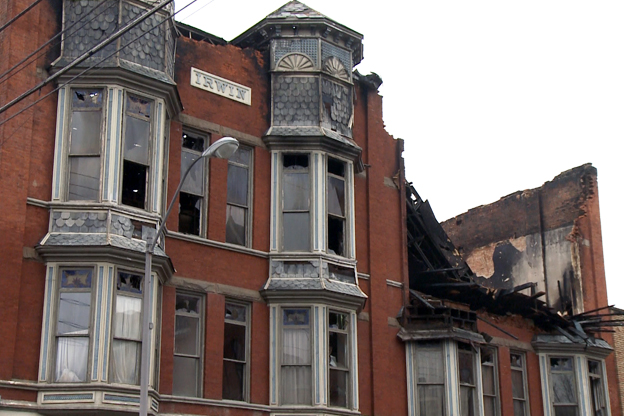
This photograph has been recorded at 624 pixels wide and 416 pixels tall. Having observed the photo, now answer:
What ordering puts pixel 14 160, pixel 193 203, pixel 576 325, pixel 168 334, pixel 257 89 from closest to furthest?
pixel 14 160 → pixel 168 334 → pixel 193 203 → pixel 257 89 → pixel 576 325

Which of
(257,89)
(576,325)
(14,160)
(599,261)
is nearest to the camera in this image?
(14,160)

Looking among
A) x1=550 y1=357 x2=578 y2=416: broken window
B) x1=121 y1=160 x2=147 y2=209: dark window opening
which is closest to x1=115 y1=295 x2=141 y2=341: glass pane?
x1=121 y1=160 x2=147 y2=209: dark window opening

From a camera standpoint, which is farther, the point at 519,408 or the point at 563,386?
the point at 563,386

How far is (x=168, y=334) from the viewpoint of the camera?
19.8 metres

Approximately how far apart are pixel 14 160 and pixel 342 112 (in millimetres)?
8656

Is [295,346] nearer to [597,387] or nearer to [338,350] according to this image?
[338,350]

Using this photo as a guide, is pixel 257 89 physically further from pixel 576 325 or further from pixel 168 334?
pixel 576 325

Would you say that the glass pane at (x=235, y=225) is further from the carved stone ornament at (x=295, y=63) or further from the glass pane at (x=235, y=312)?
the carved stone ornament at (x=295, y=63)

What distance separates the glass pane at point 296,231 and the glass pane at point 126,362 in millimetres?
5085

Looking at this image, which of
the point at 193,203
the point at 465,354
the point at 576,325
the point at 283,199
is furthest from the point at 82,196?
the point at 576,325

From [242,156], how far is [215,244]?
2566 mm

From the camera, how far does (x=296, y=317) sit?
21672 millimetres

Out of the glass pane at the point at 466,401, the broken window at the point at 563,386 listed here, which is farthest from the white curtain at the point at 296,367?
the broken window at the point at 563,386

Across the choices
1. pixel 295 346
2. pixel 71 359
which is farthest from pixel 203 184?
pixel 71 359
